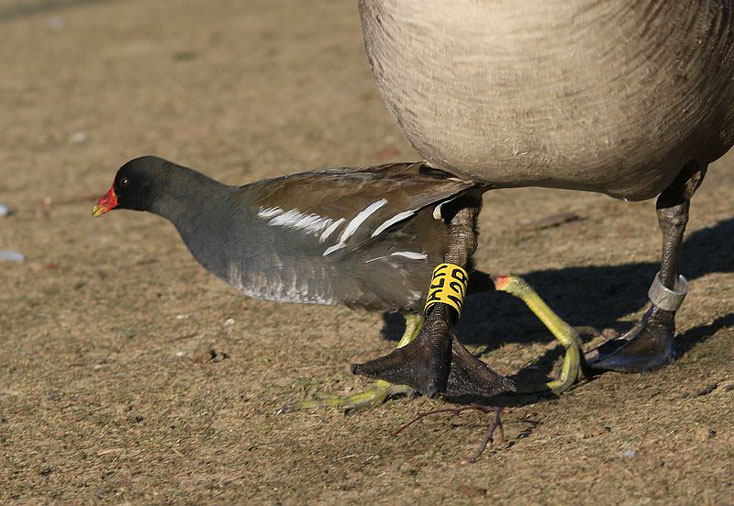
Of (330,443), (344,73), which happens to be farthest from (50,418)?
(344,73)

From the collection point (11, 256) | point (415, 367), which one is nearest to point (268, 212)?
point (415, 367)

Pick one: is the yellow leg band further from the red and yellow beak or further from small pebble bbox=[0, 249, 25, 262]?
small pebble bbox=[0, 249, 25, 262]

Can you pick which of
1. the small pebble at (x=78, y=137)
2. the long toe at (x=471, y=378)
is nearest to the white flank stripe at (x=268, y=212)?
the long toe at (x=471, y=378)

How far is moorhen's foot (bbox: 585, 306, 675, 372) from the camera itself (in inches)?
160

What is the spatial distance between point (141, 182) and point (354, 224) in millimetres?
1439

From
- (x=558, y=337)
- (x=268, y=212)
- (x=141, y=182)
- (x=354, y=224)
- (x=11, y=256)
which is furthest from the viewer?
(x=11, y=256)

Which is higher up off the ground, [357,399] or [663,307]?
[663,307]

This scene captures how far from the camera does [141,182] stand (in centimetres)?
523

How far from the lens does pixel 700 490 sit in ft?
10.1

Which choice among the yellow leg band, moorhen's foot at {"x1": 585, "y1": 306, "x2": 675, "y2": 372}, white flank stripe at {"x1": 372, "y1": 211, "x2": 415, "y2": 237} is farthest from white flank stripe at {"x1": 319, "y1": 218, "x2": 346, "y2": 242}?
moorhen's foot at {"x1": 585, "y1": 306, "x2": 675, "y2": 372}

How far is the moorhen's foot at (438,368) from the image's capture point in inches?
144

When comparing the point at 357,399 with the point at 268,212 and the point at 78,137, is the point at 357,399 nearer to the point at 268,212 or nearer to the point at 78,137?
the point at 268,212

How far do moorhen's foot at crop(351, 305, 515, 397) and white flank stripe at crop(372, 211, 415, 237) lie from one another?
478 millimetres

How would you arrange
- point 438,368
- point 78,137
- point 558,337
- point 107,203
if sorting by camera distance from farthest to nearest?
point 78,137, point 107,203, point 558,337, point 438,368
